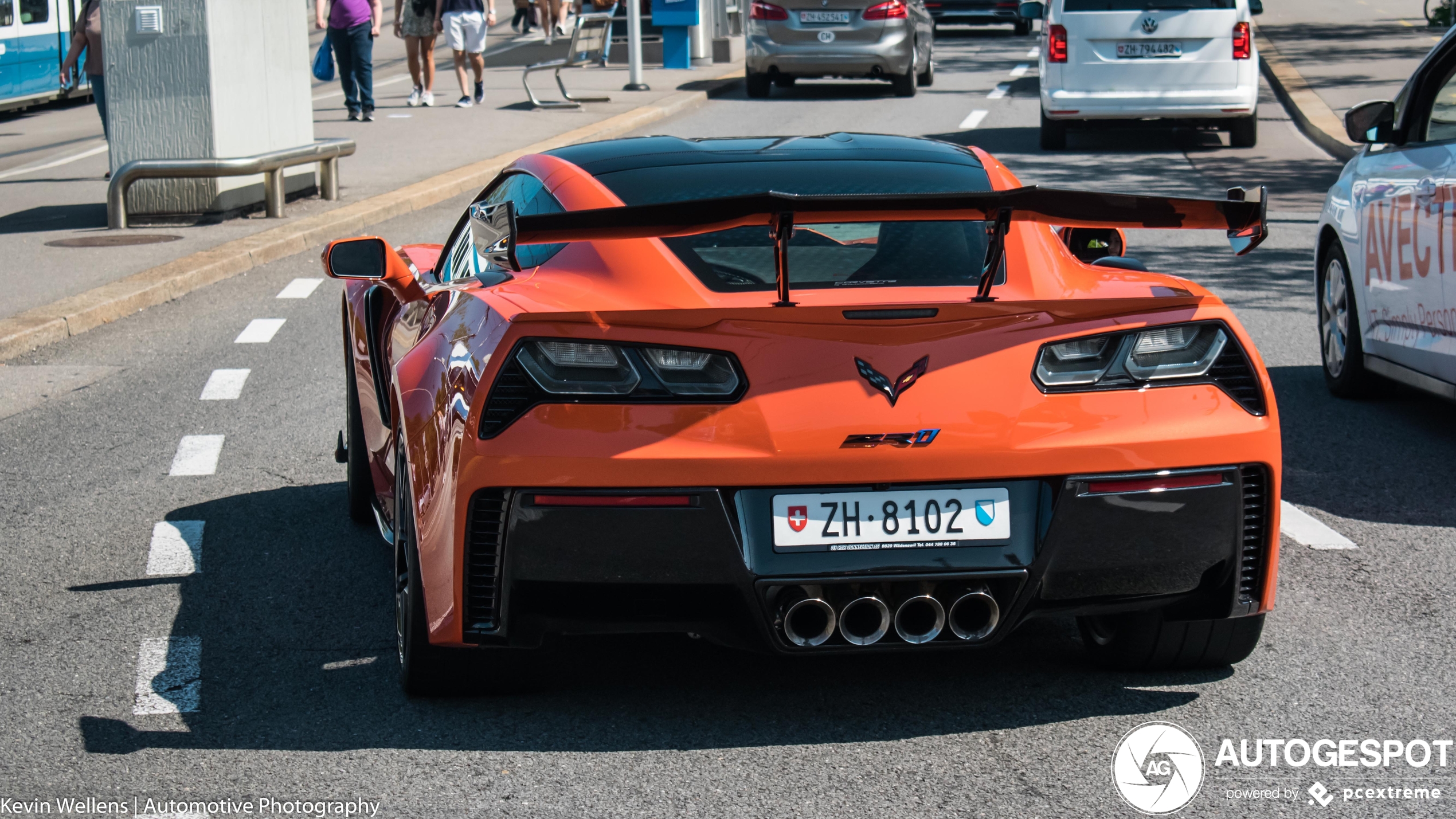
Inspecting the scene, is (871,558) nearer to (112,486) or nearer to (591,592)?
(591,592)

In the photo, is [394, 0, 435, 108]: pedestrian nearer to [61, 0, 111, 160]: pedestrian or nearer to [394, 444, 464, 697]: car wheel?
[61, 0, 111, 160]: pedestrian

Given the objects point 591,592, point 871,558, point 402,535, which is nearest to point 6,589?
point 402,535

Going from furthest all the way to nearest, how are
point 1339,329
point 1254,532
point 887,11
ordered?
point 887,11
point 1339,329
point 1254,532

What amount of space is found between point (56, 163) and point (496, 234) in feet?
52.0

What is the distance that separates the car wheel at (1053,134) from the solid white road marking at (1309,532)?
1212 centimetres

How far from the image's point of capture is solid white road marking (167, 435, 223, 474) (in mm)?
6398

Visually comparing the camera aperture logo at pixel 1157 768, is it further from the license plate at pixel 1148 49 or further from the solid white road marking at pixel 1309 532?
the license plate at pixel 1148 49

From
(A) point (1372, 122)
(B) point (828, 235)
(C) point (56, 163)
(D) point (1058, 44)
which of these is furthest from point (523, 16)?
(B) point (828, 235)

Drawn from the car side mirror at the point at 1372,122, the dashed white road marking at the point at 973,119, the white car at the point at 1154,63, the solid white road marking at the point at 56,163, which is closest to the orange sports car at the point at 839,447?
the car side mirror at the point at 1372,122

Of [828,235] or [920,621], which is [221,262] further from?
[920,621]

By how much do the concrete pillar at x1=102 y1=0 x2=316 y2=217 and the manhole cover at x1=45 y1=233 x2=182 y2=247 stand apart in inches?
27.8

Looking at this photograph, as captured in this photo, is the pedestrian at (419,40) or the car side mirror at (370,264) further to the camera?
the pedestrian at (419,40)

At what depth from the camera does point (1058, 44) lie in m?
17.3

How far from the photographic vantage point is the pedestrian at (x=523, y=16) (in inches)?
1626
